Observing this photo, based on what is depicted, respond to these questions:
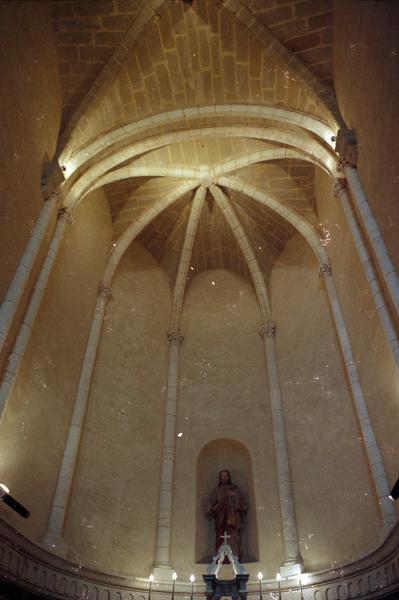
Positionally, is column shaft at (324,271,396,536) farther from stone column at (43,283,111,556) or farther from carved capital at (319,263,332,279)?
stone column at (43,283,111,556)

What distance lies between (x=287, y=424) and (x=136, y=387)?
3420mm

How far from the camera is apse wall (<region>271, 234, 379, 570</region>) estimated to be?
8.95 m

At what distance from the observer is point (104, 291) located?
12.4 m

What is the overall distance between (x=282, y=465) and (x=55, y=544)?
15.1ft

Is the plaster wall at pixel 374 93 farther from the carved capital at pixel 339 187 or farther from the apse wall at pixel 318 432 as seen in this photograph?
the apse wall at pixel 318 432

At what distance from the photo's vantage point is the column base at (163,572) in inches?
376

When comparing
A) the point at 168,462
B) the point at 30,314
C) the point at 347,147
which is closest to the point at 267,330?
the point at 168,462

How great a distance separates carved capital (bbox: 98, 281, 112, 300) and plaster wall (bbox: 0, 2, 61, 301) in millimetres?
3271

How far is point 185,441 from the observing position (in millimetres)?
11727

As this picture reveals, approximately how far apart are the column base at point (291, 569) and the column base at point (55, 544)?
3.76m

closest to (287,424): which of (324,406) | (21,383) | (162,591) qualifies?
(324,406)

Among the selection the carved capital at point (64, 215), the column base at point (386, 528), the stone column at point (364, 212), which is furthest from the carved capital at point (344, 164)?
the column base at point (386, 528)

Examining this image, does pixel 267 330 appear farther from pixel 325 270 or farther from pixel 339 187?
pixel 339 187

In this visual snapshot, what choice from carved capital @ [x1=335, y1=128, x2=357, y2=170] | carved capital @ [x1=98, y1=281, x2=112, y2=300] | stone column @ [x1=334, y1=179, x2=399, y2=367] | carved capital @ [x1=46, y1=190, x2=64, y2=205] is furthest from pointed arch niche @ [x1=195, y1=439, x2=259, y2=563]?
carved capital @ [x1=335, y1=128, x2=357, y2=170]
